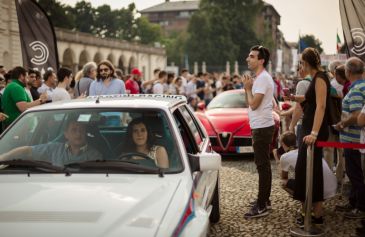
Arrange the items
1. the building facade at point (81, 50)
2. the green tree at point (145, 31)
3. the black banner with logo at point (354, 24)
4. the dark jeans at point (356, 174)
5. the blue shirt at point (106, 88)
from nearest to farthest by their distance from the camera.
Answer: the dark jeans at point (356, 174), the black banner with logo at point (354, 24), the blue shirt at point (106, 88), the building facade at point (81, 50), the green tree at point (145, 31)

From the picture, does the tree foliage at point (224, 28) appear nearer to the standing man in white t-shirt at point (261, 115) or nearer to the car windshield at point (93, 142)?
the standing man in white t-shirt at point (261, 115)

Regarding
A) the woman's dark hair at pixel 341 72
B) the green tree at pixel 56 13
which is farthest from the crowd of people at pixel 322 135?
the green tree at pixel 56 13

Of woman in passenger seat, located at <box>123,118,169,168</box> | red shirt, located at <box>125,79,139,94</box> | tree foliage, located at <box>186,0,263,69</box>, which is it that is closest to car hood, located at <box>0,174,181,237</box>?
woman in passenger seat, located at <box>123,118,169,168</box>

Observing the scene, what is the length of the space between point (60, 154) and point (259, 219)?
2.80 metres

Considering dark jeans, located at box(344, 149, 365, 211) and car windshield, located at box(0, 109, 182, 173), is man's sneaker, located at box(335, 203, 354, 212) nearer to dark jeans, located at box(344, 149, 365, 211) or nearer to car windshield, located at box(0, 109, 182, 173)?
dark jeans, located at box(344, 149, 365, 211)

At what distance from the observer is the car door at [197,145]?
3986 millimetres

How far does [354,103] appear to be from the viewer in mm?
5836

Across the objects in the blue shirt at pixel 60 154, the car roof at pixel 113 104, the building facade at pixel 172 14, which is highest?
the building facade at pixel 172 14

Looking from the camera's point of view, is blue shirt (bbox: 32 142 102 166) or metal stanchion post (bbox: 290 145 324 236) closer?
blue shirt (bbox: 32 142 102 166)

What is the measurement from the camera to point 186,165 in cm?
375

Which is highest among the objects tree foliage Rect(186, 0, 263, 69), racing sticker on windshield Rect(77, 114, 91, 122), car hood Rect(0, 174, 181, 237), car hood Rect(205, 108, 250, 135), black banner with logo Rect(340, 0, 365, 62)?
tree foliage Rect(186, 0, 263, 69)

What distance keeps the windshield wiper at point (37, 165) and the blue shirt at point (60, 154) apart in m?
0.09

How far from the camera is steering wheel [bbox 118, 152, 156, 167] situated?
3832 millimetres

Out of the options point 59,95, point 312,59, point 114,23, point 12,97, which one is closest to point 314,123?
point 312,59
